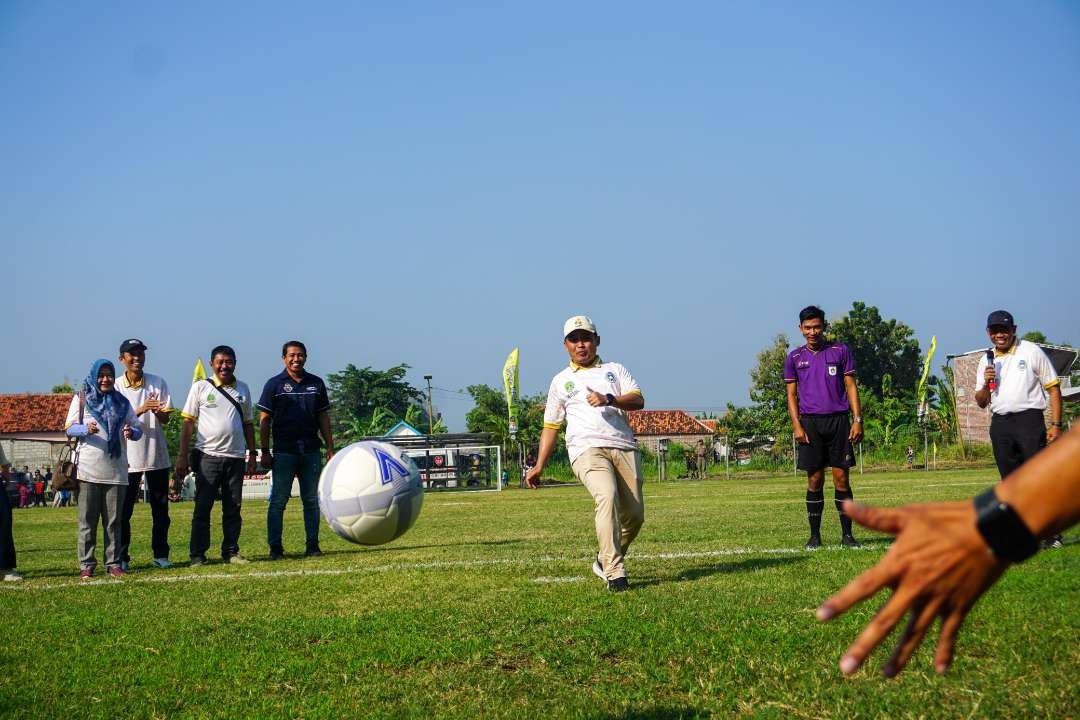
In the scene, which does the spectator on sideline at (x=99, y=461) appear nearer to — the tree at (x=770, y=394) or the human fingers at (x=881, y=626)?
the human fingers at (x=881, y=626)

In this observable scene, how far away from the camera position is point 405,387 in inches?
4082

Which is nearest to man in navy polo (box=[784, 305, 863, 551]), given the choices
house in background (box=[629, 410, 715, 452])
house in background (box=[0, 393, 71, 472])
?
house in background (box=[0, 393, 71, 472])

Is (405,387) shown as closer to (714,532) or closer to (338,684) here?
(714,532)

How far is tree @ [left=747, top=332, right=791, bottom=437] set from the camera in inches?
2320

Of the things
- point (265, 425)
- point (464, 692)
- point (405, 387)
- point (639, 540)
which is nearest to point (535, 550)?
point (639, 540)

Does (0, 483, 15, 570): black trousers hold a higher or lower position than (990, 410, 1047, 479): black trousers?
lower

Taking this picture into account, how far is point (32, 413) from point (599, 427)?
295 feet

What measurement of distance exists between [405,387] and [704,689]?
100 meters

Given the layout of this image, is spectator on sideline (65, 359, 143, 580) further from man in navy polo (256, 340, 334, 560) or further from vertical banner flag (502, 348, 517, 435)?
vertical banner flag (502, 348, 517, 435)

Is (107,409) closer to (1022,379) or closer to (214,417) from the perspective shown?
(214,417)

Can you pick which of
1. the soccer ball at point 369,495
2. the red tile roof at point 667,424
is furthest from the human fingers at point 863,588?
the red tile roof at point 667,424

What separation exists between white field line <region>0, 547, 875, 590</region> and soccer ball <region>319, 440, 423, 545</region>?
1.98 metres

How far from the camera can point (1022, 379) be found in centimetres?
970

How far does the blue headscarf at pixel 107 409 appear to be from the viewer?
992 cm
